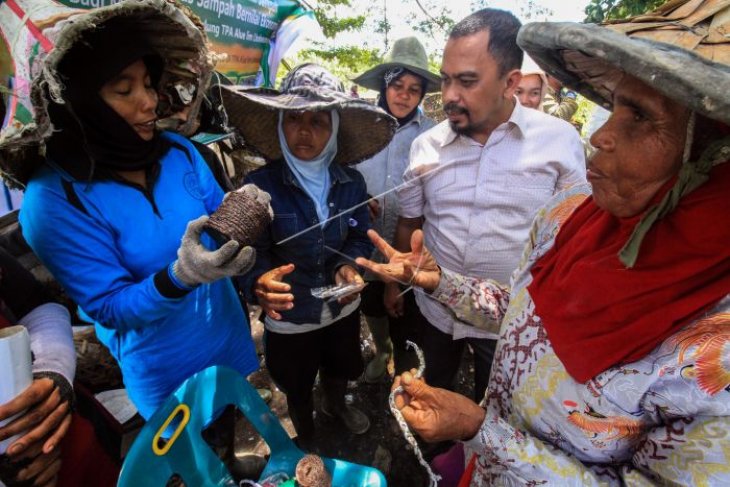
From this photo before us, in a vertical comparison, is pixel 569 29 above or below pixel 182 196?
above

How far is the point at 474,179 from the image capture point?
207 cm

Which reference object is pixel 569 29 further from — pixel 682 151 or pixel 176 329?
pixel 176 329

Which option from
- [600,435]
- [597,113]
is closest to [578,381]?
[600,435]

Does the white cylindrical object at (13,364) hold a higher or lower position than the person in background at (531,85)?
lower

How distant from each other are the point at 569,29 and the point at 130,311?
164 centimetres

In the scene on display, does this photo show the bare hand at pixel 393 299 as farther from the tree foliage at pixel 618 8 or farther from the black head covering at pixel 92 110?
the tree foliage at pixel 618 8

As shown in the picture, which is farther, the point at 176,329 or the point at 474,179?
the point at 474,179

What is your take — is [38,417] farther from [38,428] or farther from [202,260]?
[202,260]

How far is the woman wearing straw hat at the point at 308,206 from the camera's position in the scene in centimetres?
198

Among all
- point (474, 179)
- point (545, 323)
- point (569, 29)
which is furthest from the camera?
point (474, 179)

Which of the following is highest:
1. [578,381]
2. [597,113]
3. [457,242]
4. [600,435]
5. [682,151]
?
[682,151]

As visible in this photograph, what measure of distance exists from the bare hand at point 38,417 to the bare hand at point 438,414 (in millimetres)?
1094

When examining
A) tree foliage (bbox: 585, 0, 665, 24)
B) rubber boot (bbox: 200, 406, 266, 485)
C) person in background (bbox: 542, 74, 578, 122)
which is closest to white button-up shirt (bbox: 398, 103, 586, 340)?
rubber boot (bbox: 200, 406, 266, 485)

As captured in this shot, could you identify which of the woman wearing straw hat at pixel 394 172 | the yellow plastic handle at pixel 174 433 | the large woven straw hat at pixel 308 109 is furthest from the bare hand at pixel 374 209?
the yellow plastic handle at pixel 174 433
